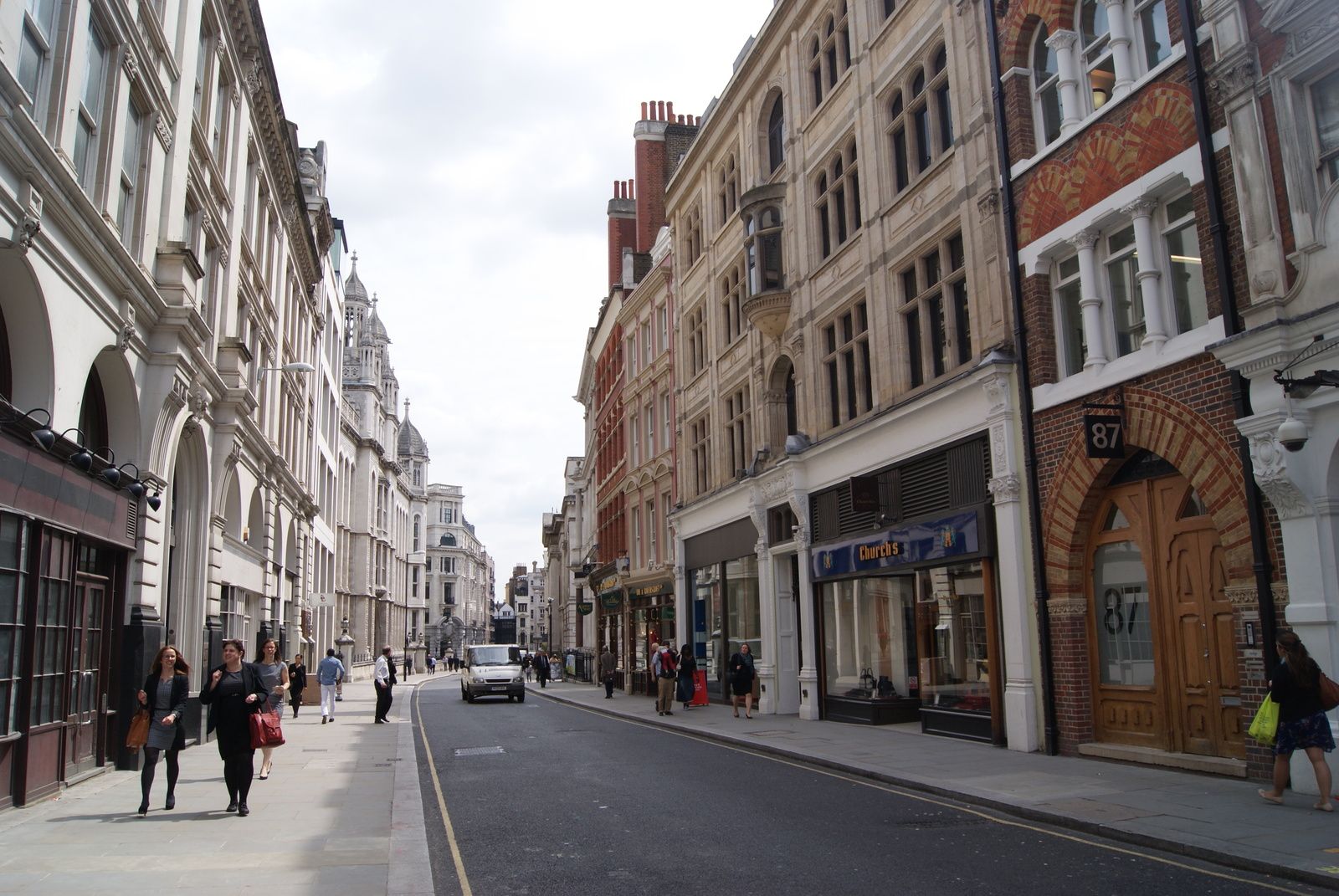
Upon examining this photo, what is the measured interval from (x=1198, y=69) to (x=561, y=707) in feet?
80.7

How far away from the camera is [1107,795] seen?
1070 centimetres

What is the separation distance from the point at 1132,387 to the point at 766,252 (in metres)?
12.5

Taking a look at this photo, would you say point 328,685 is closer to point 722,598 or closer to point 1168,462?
point 722,598

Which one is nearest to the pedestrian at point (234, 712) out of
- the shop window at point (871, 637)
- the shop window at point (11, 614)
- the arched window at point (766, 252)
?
the shop window at point (11, 614)

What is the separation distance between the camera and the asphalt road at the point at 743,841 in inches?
296

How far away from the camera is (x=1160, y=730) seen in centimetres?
1278

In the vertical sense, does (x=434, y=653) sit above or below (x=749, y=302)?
below

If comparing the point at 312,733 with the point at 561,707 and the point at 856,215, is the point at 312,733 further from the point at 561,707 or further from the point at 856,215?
the point at 856,215

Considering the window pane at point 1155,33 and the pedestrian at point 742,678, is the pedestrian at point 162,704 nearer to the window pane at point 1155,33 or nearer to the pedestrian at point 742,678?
the window pane at point 1155,33

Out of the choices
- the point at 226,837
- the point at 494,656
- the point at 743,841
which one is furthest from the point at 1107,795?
the point at 494,656

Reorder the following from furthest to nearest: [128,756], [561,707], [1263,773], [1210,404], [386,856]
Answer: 1. [561,707]
2. [128,756]
3. [1210,404]
4. [1263,773]
5. [386,856]

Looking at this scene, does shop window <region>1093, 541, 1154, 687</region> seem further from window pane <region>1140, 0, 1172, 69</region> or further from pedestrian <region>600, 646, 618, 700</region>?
pedestrian <region>600, 646, 618, 700</region>

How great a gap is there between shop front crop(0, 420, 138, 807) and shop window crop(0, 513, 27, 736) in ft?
0.04

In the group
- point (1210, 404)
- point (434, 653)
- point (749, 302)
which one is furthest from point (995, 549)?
point (434, 653)
